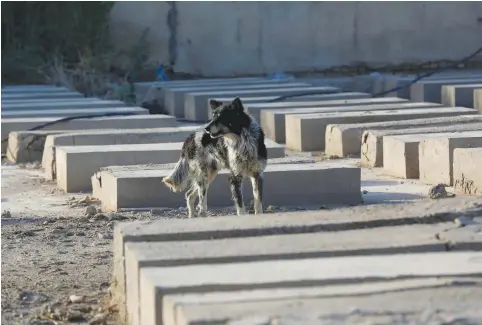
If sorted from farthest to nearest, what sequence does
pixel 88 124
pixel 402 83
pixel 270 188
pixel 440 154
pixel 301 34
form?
pixel 301 34
pixel 402 83
pixel 88 124
pixel 440 154
pixel 270 188

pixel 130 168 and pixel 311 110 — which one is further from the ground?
pixel 311 110

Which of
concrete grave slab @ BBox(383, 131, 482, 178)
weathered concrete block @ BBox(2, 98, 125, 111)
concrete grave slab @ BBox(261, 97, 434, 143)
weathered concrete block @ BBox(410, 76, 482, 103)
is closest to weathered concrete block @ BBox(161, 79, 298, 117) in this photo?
weathered concrete block @ BBox(410, 76, 482, 103)

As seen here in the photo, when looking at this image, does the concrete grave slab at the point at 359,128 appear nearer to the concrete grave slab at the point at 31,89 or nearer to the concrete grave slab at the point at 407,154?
the concrete grave slab at the point at 407,154

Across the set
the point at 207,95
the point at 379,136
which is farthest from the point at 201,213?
the point at 207,95

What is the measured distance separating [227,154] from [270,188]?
1.44 metres

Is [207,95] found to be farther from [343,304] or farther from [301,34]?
[343,304]

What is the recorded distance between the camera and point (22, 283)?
6566mm

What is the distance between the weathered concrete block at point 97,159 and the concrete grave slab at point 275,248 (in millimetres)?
5258

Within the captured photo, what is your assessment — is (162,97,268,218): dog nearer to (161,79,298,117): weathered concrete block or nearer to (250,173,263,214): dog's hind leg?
(250,173,263,214): dog's hind leg

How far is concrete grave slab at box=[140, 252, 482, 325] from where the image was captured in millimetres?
4750

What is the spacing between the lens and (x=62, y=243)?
7.99 metres

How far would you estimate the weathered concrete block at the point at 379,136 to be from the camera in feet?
39.1

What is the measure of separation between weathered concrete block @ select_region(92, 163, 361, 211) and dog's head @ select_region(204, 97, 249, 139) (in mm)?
1539

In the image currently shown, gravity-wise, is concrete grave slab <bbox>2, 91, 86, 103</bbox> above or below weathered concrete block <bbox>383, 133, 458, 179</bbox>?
above
